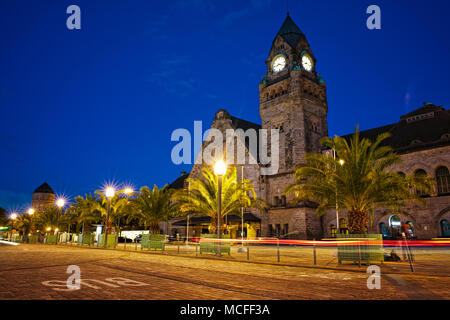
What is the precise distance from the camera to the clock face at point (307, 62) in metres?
45.5

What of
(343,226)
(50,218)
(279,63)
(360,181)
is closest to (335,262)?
(360,181)

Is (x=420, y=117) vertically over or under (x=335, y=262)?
over

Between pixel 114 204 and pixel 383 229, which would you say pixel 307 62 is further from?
pixel 114 204

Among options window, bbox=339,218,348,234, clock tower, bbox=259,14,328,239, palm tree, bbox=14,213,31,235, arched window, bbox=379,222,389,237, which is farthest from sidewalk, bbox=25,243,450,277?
palm tree, bbox=14,213,31,235

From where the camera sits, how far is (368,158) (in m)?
16.7

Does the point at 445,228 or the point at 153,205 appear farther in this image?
the point at 153,205

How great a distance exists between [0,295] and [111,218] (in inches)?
1259

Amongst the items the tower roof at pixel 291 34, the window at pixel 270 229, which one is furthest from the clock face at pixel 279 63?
the window at pixel 270 229

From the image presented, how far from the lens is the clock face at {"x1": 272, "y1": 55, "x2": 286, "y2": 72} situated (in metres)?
45.5

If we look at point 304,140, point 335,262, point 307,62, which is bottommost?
point 335,262

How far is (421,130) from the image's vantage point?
118ft

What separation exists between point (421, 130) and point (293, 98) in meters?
15.4

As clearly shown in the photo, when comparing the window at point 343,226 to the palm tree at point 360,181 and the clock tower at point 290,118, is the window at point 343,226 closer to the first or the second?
the clock tower at point 290,118
